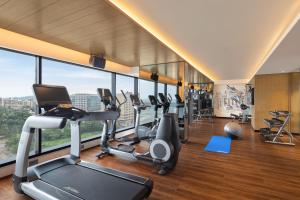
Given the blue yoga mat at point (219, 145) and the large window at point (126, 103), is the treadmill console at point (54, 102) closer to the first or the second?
the large window at point (126, 103)

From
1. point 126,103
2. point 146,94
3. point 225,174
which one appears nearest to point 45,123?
point 225,174

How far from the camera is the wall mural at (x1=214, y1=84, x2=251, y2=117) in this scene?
9953mm

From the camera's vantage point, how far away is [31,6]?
201cm

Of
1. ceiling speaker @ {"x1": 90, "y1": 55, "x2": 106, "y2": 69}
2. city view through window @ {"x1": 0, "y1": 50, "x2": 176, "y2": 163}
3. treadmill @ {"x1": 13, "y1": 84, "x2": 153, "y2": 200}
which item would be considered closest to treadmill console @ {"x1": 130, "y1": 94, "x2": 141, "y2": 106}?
city view through window @ {"x1": 0, "y1": 50, "x2": 176, "y2": 163}

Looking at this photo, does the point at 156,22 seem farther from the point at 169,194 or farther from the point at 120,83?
the point at 120,83

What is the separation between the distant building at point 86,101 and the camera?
4184mm

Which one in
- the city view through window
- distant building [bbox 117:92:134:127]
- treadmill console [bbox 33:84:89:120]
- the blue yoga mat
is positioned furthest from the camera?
distant building [bbox 117:92:134:127]

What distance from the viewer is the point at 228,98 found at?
33.8ft

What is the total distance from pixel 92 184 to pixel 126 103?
3891mm

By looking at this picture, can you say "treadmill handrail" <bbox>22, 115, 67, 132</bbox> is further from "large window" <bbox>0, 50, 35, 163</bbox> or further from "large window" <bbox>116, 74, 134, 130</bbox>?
"large window" <bbox>116, 74, 134, 130</bbox>

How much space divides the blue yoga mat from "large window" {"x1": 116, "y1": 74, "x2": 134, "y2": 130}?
2.84 meters

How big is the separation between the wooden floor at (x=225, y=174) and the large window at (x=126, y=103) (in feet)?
5.88

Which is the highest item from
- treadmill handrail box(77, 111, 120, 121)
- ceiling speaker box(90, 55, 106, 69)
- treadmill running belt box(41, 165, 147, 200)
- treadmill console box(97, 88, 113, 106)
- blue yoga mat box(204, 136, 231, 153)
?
ceiling speaker box(90, 55, 106, 69)

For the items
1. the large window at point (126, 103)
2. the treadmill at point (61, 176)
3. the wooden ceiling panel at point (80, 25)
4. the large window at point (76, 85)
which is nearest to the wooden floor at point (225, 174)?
the treadmill at point (61, 176)
